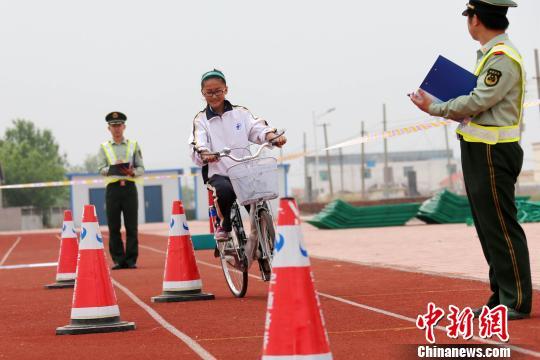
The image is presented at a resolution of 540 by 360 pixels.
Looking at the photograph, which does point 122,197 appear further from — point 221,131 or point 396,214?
point 396,214

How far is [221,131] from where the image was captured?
34.1 ft

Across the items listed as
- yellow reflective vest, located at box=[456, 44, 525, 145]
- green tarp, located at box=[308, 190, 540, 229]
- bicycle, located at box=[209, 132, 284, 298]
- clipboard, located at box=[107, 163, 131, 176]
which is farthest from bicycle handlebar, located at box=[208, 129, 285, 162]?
green tarp, located at box=[308, 190, 540, 229]

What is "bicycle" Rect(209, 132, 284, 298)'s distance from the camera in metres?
9.59

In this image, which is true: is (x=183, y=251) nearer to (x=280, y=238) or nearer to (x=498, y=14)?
(x=498, y=14)

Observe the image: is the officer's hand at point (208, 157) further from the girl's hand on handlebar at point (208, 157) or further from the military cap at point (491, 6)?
the military cap at point (491, 6)

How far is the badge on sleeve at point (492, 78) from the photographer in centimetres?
745

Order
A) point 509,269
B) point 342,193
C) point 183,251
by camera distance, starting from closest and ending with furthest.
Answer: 1. point 509,269
2. point 183,251
3. point 342,193

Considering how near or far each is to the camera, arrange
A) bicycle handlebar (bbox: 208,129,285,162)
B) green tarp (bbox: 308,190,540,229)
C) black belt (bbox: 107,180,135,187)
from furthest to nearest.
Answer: green tarp (bbox: 308,190,540,229), black belt (bbox: 107,180,135,187), bicycle handlebar (bbox: 208,129,285,162)

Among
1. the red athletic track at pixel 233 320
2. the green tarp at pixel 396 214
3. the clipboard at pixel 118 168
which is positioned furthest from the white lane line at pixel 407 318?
the green tarp at pixel 396 214

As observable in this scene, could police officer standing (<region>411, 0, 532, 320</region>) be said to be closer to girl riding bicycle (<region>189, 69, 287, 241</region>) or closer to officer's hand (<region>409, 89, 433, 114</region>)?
officer's hand (<region>409, 89, 433, 114</region>)

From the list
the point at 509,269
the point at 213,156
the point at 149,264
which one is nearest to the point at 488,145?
the point at 509,269

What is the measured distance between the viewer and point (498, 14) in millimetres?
7586

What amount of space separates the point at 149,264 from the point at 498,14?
11.4 metres

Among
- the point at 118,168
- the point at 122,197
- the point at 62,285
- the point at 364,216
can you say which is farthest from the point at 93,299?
the point at 364,216
